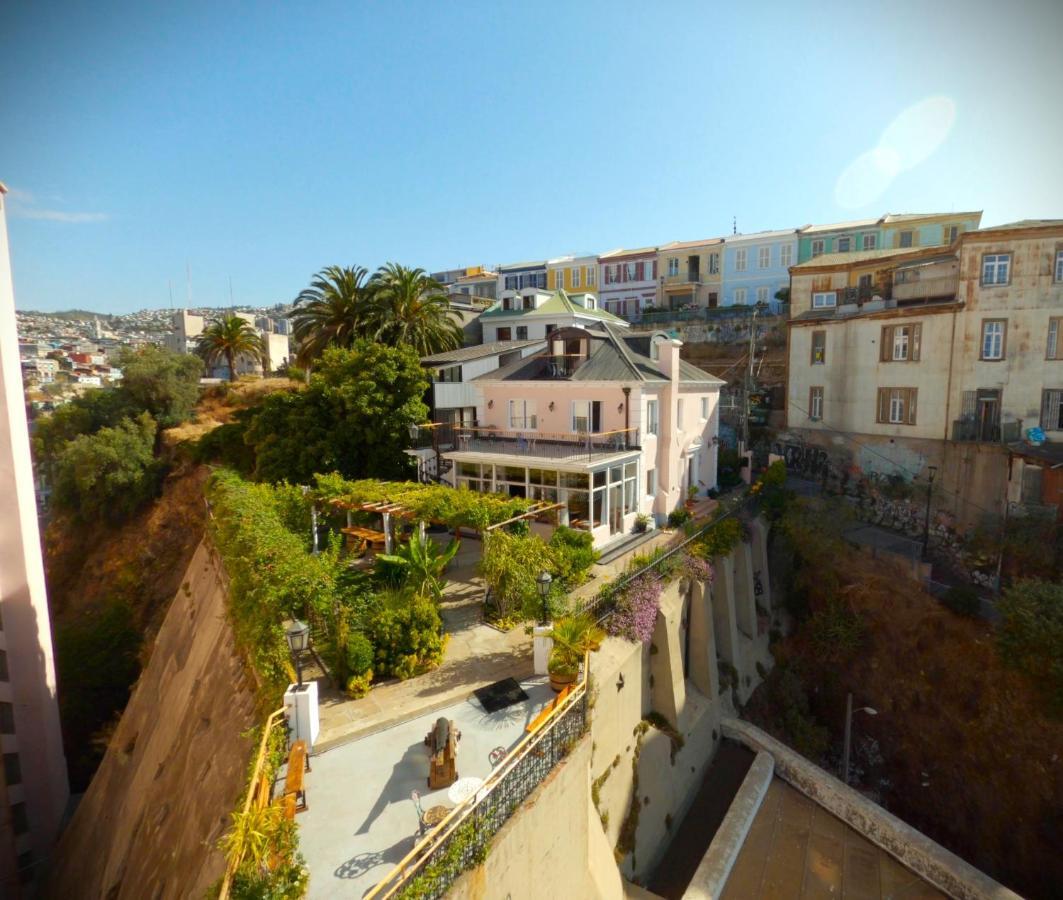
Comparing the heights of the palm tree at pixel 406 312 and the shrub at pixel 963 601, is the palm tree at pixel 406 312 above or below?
above

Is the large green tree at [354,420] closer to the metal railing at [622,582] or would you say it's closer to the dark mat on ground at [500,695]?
the metal railing at [622,582]

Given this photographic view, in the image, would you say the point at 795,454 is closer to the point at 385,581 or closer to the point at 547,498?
the point at 547,498

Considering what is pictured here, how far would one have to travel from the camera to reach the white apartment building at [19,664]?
16.5m

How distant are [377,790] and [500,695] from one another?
3287mm

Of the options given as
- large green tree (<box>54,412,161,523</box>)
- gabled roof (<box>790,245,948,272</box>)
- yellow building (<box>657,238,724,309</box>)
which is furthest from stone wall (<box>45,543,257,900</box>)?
yellow building (<box>657,238,724,309</box>)

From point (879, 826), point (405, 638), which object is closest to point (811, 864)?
point (879, 826)

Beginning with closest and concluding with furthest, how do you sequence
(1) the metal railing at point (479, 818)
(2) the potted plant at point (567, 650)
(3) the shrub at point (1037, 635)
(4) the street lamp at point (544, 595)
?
(1) the metal railing at point (479, 818)
(2) the potted plant at point (567, 650)
(4) the street lamp at point (544, 595)
(3) the shrub at point (1037, 635)

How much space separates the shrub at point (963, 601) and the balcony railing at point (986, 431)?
8.33 m

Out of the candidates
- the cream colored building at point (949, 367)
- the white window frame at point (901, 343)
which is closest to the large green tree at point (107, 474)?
the cream colored building at point (949, 367)

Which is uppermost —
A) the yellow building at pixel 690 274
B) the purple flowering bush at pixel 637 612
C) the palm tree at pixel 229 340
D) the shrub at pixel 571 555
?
the yellow building at pixel 690 274

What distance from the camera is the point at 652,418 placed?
23.2 metres

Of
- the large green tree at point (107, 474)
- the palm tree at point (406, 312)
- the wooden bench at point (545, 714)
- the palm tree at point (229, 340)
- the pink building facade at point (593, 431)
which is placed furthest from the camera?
the palm tree at point (229, 340)

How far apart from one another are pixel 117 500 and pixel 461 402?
26.8m

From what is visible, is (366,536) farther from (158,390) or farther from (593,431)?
(158,390)
